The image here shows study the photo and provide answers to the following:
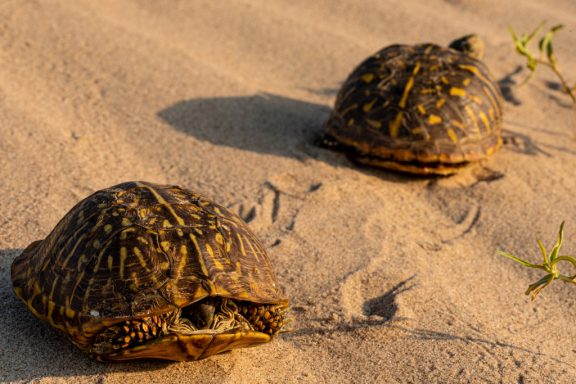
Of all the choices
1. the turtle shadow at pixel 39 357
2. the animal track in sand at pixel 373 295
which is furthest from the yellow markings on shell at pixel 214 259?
the animal track in sand at pixel 373 295

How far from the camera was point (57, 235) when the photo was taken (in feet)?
11.4

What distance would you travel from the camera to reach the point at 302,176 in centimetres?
525

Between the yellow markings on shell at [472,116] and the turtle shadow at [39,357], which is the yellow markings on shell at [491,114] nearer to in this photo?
the yellow markings on shell at [472,116]

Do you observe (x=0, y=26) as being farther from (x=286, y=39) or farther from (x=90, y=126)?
(x=286, y=39)

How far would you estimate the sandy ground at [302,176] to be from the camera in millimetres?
3613

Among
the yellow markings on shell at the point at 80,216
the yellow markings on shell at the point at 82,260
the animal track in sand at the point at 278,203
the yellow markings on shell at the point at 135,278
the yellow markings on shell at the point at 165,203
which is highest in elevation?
the yellow markings on shell at the point at 165,203

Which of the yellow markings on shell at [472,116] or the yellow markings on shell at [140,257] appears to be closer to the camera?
the yellow markings on shell at [140,257]

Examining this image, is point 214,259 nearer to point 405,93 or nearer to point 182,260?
point 182,260

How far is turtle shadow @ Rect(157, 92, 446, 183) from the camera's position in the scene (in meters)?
5.53

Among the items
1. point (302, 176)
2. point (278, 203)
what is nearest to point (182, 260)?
point (278, 203)

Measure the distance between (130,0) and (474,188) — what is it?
3.93m

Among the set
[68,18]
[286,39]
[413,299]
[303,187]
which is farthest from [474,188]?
[68,18]

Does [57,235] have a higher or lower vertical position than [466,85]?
lower

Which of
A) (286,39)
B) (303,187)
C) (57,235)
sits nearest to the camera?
(57,235)
